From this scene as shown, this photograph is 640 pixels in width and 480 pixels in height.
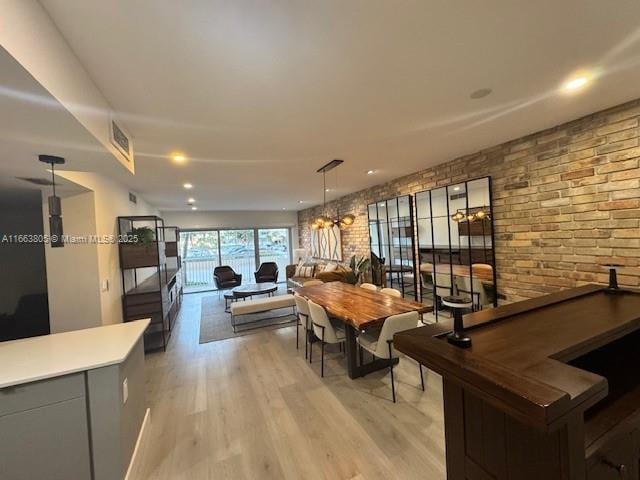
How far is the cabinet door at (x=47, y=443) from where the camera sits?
4.74 ft

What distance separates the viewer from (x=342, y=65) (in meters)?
1.62

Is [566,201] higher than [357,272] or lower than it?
higher

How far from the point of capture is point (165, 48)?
141 cm

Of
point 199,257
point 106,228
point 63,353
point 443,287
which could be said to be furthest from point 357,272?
point 199,257

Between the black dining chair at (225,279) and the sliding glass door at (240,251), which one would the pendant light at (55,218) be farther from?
the sliding glass door at (240,251)

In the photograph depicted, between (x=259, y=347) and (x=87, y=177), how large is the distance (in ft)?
9.79

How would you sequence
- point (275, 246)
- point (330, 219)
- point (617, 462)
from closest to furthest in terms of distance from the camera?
1. point (617, 462)
2. point (330, 219)
3. point (275, 246)

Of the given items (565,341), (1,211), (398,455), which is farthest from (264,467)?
(1,211)

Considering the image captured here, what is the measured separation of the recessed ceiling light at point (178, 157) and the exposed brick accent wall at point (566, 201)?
3.67 metres

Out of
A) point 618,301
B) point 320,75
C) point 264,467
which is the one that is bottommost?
point 264,467

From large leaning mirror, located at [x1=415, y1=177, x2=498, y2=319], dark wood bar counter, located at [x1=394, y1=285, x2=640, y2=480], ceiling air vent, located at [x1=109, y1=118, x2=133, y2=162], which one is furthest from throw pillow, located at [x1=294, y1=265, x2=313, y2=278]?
dark wood bar counter, located at [x1=394, y1=285, x2=640, y2=480]

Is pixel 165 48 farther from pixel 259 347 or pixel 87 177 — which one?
pixel 259 347

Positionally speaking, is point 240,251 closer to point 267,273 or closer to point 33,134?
point 267,273

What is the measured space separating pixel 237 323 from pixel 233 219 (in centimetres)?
486
